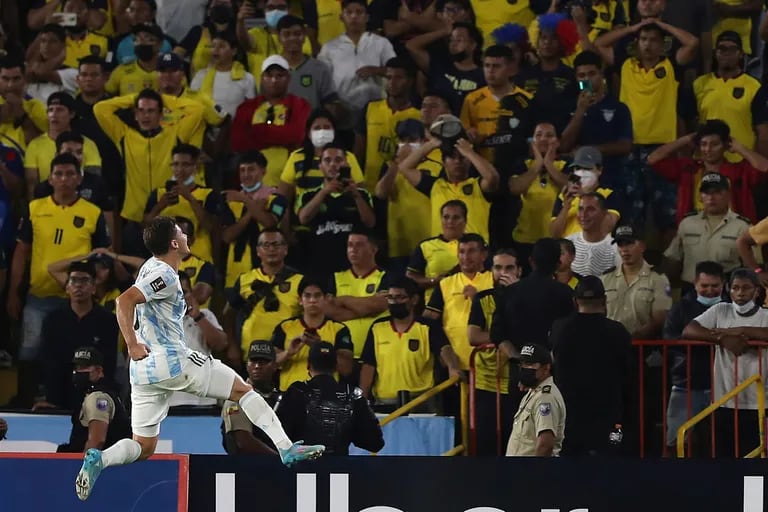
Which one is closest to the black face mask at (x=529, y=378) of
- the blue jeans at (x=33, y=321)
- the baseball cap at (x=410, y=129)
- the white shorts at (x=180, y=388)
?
the white shorts at (x=180, y=388)

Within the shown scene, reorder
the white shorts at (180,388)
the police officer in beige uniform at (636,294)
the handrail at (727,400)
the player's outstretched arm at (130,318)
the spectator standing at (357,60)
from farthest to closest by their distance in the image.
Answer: the spectator standing at (357,60), the police officer in beige uniform at (636,294), the handrail at (727,400), the white shorts at (180,388), the player's outstretched arm at (130,318)

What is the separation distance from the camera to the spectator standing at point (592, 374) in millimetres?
12062

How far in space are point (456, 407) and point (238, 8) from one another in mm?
6524

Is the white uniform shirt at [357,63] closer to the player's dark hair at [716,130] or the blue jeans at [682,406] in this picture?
the player's dark hair at [716,130]

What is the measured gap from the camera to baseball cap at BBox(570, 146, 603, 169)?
1491 cm

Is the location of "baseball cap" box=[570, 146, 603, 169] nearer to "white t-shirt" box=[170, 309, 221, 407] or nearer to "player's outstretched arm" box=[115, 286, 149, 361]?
"white t-shirt" box=[170, 309, 221, 407]

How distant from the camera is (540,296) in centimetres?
1277

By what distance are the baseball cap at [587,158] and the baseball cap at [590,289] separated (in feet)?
9.71

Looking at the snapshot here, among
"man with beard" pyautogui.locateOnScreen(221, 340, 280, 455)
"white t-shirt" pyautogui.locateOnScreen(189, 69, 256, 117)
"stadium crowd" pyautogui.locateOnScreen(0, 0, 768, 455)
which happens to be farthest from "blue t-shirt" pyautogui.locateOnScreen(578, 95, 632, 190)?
"man with beard" pyautogui.locateOnScreen(221, 340, 280, 455)

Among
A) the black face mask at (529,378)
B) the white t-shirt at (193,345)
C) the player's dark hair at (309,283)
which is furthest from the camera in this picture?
the white t-shirt at (193,345)

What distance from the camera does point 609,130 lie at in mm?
16062

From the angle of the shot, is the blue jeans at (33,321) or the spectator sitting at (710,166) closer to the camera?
the blue jeans at (33,321)

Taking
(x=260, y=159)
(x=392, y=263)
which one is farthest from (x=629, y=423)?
(x=260, y=159)

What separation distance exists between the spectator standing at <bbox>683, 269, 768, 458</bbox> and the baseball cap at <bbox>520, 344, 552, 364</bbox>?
4.86ft
